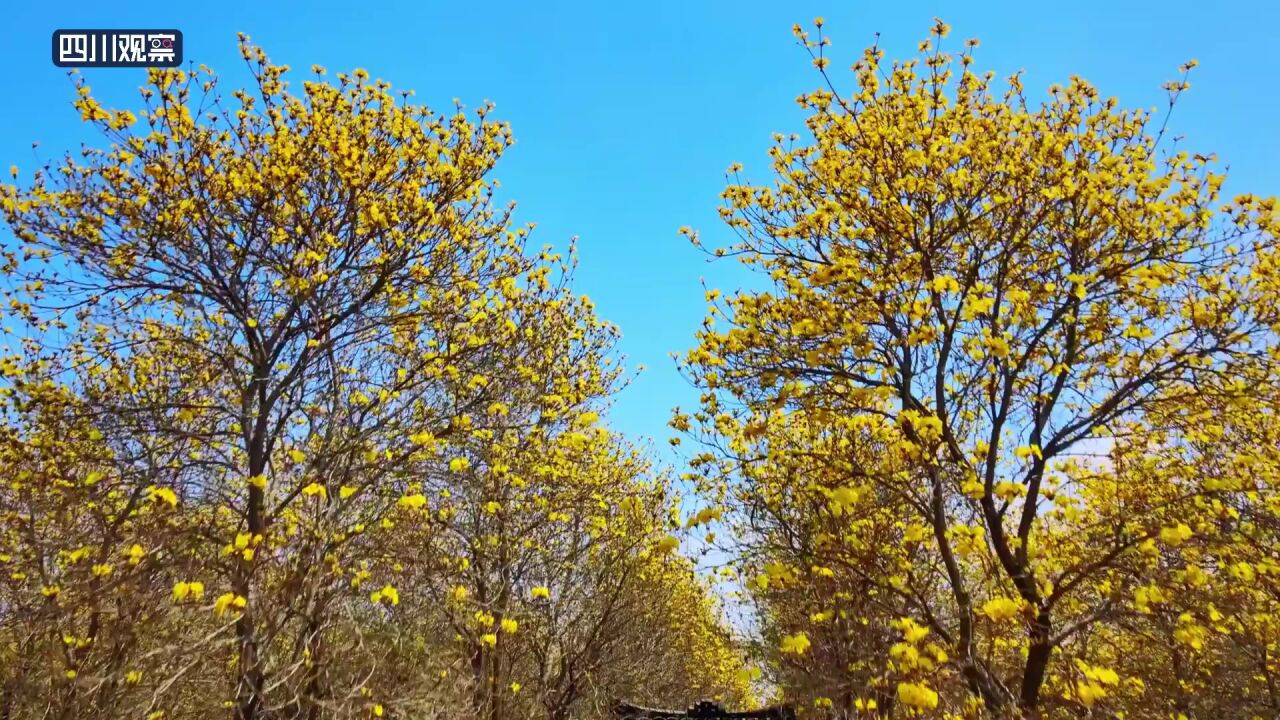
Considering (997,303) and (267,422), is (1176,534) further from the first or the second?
(267,422)

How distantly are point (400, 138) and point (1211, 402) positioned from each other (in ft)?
31.7

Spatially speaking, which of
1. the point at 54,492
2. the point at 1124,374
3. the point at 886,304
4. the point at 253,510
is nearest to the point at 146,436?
the point at 54,492

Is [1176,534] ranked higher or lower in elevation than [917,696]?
higher

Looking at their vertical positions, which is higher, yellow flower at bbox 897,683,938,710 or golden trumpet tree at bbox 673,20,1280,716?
golden trumpet tree at bbox 673,20,1280,716

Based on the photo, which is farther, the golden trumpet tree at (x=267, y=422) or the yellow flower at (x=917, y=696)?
the golden trumpet tree at (x=267, y=422)

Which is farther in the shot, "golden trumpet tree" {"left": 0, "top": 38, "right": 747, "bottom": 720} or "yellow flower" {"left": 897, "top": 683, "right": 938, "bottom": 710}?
"golden trumpet tree" {"left": 0, "top": 38, "right": 747, "bottom": 720}

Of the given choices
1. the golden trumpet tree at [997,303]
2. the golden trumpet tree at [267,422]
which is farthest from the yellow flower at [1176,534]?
the golden trumpet tree at [267,422]

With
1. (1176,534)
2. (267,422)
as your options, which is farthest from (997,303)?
(267,422)

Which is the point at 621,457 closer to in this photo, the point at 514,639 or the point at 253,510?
the point at 514,639

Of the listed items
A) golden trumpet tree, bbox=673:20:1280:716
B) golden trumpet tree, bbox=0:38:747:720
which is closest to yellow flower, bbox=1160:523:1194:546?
golden trumpet tree, bbox=673:20:1280:716

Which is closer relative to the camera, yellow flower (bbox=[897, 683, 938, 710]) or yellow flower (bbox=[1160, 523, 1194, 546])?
yellow flower (bbox=[897, 683, 938, 710])

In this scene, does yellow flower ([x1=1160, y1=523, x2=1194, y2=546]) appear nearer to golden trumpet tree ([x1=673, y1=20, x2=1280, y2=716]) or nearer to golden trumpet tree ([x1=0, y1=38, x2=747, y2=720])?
golden trumpet tree ([x1=673, y1=20, x2=1280, y2=716])

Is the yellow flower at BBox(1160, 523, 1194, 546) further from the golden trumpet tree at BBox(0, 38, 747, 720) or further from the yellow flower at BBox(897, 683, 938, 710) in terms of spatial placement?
the golden trumpet tree at BBox(0, 38, 747, 720)

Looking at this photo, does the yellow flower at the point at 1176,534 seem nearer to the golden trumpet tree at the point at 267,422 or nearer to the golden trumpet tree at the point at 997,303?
the golden trumpet tree at the point at 997,303
